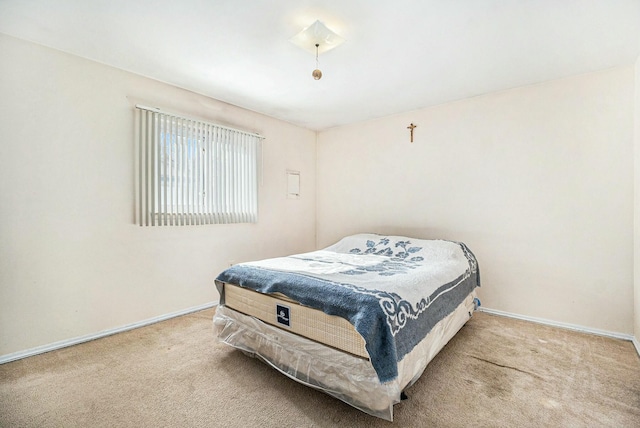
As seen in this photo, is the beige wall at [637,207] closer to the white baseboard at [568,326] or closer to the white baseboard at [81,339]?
the white baseboard at [568,326]

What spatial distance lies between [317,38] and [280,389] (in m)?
2.33

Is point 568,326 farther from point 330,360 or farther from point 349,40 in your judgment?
point 349,40

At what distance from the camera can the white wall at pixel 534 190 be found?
2.50 m

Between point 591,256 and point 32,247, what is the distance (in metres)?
4.63

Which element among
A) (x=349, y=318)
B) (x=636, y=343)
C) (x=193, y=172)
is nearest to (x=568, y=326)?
(x=636, y=343)

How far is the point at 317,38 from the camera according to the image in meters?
2.03

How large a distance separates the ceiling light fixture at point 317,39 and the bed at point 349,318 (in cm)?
158

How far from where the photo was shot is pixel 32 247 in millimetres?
2180

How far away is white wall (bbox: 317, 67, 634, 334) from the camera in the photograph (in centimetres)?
250

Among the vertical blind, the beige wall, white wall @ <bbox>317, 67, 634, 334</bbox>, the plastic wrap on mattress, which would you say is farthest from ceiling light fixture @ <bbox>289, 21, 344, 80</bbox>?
the beige wall

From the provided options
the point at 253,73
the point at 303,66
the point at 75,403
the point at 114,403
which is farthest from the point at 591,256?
the point at 75,403

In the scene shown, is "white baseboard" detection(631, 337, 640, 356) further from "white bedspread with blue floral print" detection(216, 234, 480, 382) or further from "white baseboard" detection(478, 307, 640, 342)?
"white bedspread with blue floral print" detection(216, 234, 480, 382)

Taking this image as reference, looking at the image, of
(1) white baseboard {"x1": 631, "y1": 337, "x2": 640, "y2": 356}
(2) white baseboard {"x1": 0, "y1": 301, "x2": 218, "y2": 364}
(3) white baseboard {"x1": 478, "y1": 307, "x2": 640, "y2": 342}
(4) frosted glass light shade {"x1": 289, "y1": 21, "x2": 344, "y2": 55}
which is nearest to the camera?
(4) frosted glass light shade {"x1": 289, "y1": 21, "x2": 344, "y2": 55}

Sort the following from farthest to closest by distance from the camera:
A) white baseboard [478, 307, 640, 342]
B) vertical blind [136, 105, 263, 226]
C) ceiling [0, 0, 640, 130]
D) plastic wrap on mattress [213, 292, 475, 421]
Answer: vertical blind [136, 105, 263, 226], white baseboard [478, 307, 640, 342], ceiling [0, 0, 640, 130], plastic wrap on mattress [213, 292, 475, 421]
